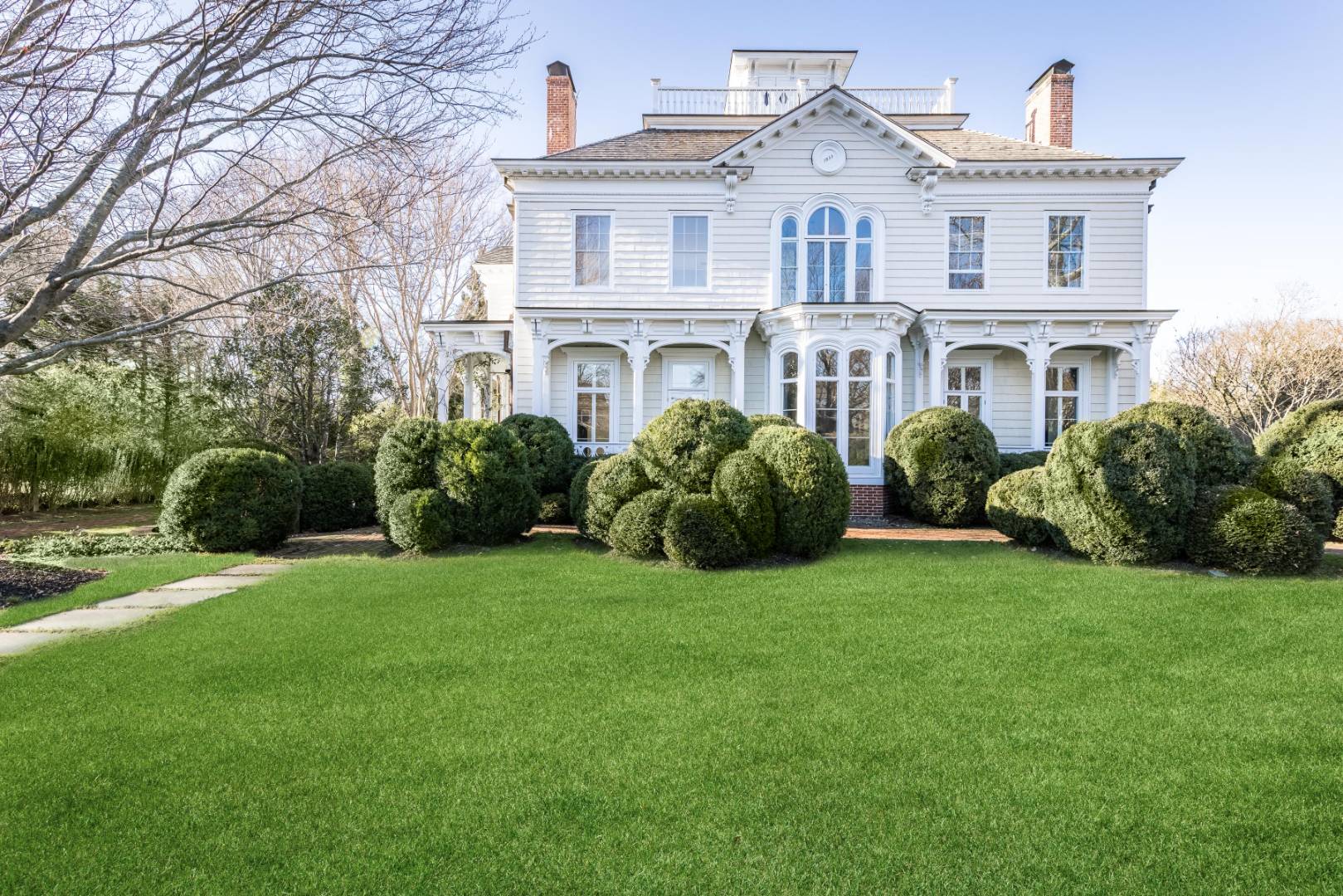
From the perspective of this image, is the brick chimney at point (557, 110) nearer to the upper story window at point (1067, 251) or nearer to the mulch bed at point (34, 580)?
the upper story window at point (1067, 251)

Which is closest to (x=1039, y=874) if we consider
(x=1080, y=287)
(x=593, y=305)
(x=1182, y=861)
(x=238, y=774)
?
(x=1182, y=861)

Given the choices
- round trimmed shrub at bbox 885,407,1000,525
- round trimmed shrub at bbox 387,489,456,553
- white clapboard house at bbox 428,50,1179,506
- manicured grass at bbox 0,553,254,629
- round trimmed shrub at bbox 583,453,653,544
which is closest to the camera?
manicured grass at bbox 0,553,254,629

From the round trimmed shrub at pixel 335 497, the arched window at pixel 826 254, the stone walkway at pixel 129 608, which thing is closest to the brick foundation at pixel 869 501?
the arched window at pixel 826 254

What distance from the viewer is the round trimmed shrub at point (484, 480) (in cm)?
1018

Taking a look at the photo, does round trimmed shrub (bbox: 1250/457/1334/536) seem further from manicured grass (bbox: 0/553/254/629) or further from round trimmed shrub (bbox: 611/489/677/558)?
manicured grass (bbox: 0/553/254/629)

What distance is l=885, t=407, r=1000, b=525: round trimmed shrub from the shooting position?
12586mm

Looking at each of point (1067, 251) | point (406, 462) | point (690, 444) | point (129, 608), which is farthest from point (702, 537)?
point (1067, 251)

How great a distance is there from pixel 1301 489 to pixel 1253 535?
57.5 inches

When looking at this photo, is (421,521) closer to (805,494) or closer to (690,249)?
(805,494)

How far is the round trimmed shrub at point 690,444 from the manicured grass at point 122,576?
5.95 m

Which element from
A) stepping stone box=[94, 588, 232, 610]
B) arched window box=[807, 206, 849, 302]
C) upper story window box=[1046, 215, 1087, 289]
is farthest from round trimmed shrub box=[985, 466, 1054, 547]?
stepping stone box=[94, 588, 232, 610]

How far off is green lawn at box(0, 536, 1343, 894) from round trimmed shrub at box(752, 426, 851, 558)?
2.34m

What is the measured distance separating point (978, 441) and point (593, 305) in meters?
8.60

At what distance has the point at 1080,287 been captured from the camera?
52.6 ft
